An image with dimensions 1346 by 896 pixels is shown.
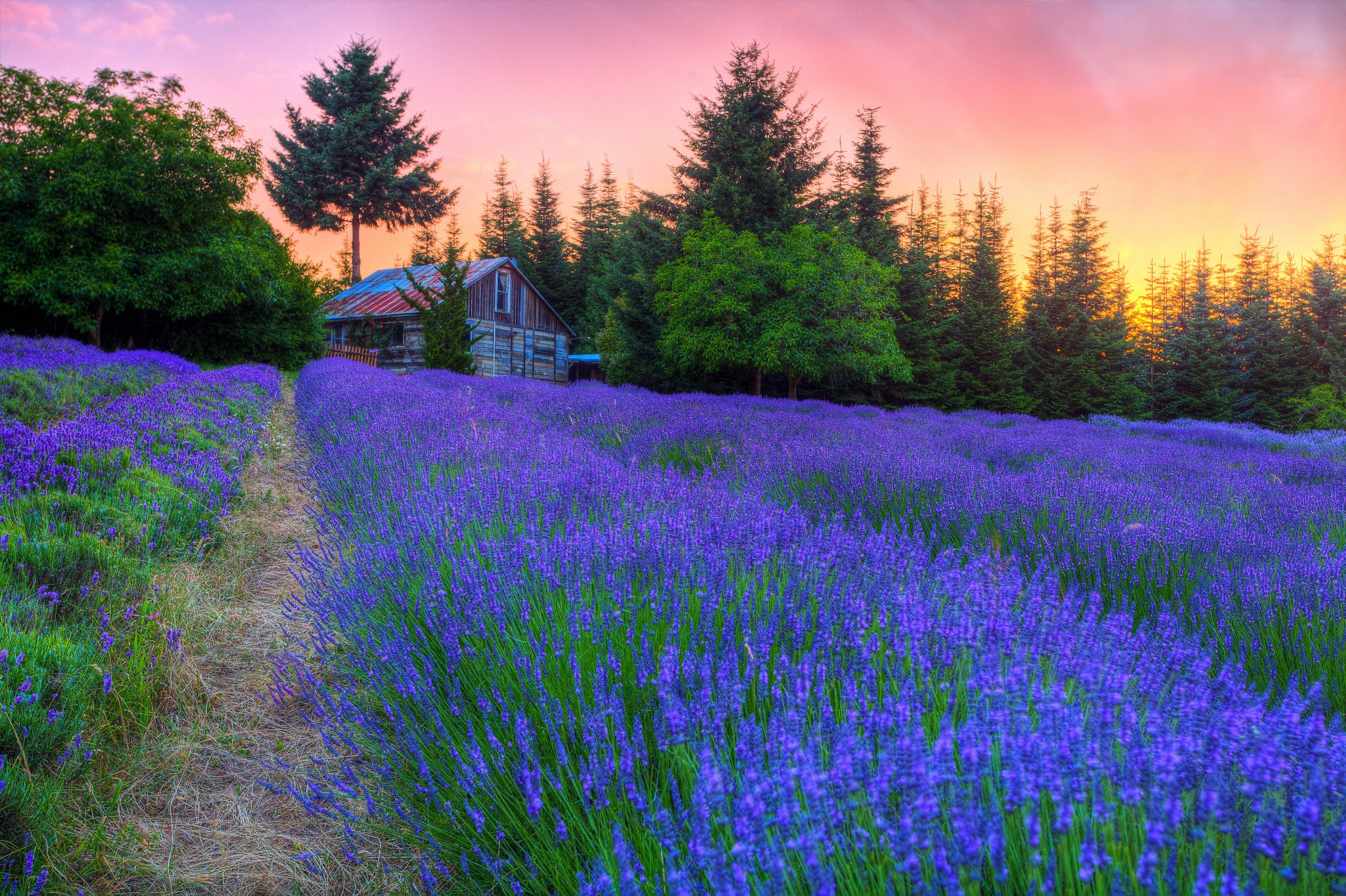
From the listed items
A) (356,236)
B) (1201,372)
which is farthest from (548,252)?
(1201,372)

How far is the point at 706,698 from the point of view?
47.8 inches

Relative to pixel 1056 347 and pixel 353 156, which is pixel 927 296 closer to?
pixel 1056 347

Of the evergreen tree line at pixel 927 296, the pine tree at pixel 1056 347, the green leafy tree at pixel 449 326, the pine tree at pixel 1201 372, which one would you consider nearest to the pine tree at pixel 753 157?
the evergreen tree line at pixel 927 296

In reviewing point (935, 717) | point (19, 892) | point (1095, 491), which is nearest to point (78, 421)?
point (19, 892)

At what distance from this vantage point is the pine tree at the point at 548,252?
40.6m

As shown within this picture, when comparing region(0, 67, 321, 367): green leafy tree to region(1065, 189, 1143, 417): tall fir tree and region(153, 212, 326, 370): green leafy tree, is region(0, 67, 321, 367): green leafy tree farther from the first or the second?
region(1065, 189, 1143, 417): tall fir tree

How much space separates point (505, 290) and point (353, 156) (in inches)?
415

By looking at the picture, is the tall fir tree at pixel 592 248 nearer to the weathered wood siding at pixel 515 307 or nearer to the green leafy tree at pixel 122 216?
the weathered wood siding at pixel 515 307

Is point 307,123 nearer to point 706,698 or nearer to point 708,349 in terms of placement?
point 708,349

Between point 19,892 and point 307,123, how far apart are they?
37569mm

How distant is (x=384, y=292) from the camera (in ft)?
99.2

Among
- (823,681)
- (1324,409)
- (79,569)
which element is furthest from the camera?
(1324,409)

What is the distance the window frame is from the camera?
28750 mm

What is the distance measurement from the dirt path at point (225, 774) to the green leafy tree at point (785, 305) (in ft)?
47.5
